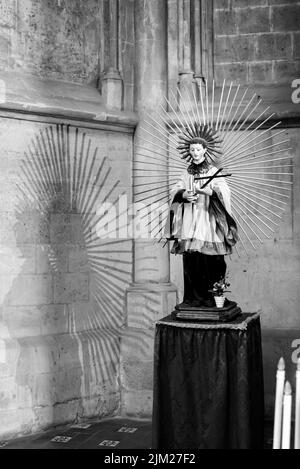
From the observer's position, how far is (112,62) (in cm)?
632

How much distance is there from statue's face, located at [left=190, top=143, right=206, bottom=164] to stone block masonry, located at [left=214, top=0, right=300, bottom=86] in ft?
7.05

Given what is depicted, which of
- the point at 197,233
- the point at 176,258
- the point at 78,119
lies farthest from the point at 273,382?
the point at 78,119

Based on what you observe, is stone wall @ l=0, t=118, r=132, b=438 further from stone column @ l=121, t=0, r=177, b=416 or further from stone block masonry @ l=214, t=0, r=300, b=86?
stone block masonry @ l=214, t=0, r=300, b=86

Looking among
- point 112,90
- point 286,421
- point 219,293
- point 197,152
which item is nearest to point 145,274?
point 112,90

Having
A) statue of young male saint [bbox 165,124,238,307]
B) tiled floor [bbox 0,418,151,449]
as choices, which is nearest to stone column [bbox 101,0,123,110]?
statue of young male saint [bbox 165,124,238,307]

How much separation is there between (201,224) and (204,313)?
0.60 m

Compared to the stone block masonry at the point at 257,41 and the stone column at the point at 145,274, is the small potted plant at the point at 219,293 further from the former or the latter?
the stone block masonry at the point at 257,41

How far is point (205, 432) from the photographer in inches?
169

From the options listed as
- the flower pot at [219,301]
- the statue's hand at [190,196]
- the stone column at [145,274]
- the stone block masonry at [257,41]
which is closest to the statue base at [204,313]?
the flower pot at [219,301]

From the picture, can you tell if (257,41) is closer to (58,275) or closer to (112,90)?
(112,90)

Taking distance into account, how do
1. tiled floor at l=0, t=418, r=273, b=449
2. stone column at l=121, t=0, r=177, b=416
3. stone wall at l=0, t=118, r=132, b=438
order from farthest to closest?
stone column at l=121, t=0, r=177, b=416 → stone wall at l=0, t=118, r=132, b=438 → tiled floor at l=0, t=418, r=273, b=449

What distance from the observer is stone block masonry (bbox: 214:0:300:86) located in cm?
621
